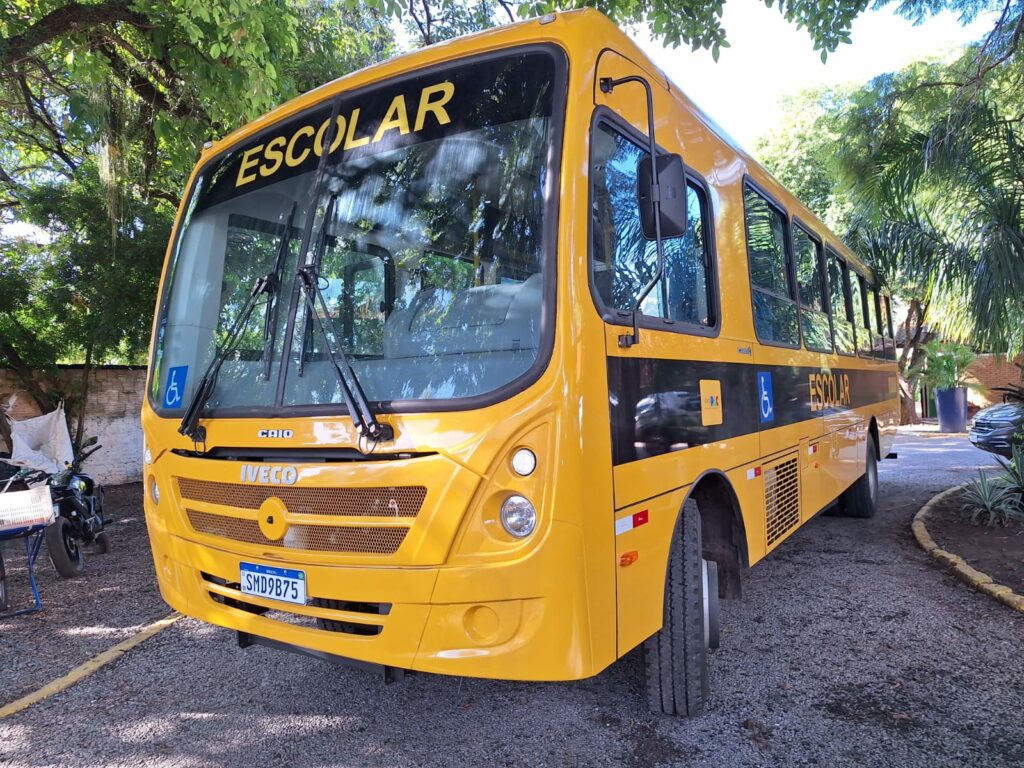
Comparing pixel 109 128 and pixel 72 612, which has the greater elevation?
pixel 109 128

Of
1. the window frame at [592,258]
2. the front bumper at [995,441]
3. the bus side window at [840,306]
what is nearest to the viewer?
the window frame at [592,258]

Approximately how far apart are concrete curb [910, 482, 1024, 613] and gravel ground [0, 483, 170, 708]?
5.72 metres

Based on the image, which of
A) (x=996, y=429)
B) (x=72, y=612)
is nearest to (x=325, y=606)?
(x=72, y=612)

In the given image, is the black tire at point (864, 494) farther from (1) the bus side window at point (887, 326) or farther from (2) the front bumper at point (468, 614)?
(2) the front bumper at point (468, 614)

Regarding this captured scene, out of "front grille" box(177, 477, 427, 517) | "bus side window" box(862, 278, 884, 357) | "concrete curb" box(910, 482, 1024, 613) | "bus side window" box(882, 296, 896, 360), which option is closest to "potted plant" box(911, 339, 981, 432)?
"bus side window" box(882, 296, 896, 360)

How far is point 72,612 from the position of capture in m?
5.29

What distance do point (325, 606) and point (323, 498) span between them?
1.45ft

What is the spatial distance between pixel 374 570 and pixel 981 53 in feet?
26.2

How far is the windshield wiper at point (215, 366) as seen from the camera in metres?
3.12

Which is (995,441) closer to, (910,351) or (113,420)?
(910,351)

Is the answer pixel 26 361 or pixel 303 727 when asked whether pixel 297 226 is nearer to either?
pixel 303 727

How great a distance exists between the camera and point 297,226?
10.4ft

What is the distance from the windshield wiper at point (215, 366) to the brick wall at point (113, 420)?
8597 millimetres

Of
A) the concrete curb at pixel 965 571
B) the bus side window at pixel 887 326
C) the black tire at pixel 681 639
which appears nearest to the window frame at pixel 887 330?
the bus side window at pixel 887 326
